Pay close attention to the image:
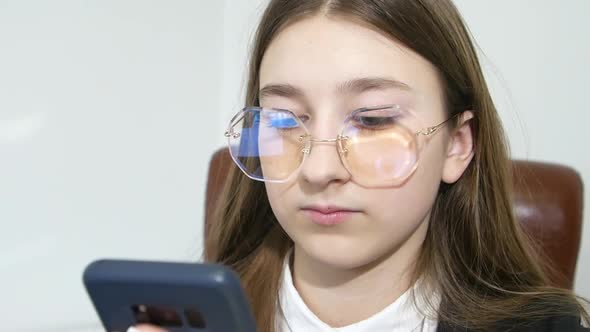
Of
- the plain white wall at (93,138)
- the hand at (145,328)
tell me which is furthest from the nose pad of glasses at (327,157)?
the plain white wall at (93,138)

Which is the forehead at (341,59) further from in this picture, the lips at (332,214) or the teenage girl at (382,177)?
the lips at (332,214)

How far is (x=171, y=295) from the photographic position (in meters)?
0.42

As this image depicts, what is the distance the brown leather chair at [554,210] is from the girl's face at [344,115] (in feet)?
1.23

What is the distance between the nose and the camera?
62 cm

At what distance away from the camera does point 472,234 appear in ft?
2.52

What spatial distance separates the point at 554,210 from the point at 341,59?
0.54 meters

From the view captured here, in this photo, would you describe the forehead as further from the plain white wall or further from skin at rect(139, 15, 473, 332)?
the plain white wall

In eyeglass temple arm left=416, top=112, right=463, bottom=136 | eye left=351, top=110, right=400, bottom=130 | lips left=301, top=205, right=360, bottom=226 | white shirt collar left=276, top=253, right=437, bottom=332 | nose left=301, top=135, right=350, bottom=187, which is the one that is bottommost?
white shirt collar left=276, top=253, right=437, bottom=332

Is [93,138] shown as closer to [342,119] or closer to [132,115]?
[132,115]

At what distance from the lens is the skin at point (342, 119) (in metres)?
0.62

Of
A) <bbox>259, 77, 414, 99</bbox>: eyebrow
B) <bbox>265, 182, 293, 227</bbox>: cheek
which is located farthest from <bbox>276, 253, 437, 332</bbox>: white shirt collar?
<bbox>259, 77, 414, 99</bbox>: eyebrow

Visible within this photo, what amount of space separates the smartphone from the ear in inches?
15.0

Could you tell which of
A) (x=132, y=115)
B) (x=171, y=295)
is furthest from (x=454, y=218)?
(x=132, y=115)

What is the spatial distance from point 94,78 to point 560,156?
1051mm
